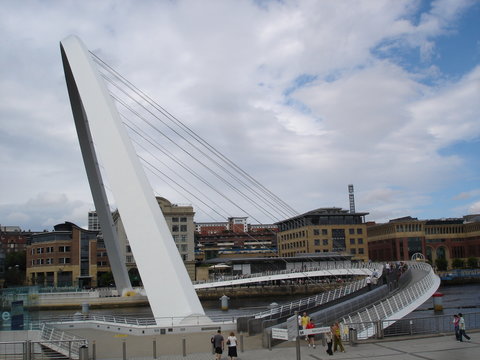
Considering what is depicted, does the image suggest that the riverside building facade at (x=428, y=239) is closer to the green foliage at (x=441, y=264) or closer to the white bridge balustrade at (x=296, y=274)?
the green foliage at (x=441, y=264)

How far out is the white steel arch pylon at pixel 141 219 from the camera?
1703 centimetres

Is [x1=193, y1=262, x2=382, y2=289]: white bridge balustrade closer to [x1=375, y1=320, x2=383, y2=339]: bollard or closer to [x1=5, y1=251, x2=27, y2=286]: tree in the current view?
[x1=5, y1=251, x2=27, y2=286]: tree

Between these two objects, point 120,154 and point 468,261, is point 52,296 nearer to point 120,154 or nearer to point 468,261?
point 120,154

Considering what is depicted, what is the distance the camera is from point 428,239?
91.6 m

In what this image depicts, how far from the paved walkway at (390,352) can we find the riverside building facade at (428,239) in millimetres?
75256

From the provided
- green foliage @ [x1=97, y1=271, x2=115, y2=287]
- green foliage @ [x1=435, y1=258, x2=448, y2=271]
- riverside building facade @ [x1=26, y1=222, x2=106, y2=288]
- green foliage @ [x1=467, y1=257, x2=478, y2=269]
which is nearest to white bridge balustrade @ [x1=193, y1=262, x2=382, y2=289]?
green foliage @ [x1=97, y1=271, x2=115, y2=287]

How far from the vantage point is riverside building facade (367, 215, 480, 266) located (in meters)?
86.9

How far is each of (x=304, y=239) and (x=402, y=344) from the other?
2774 inches

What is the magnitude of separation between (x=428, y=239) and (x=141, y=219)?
84225 millimetres

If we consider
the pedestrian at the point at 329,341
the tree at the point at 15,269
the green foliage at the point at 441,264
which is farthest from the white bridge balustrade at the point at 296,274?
the pedestrian at the point at 329,341

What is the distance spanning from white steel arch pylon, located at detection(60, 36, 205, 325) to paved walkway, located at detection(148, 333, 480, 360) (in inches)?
132

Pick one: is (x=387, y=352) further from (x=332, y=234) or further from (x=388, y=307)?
(x=332, y=234)

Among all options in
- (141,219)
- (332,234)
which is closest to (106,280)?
(332,234)

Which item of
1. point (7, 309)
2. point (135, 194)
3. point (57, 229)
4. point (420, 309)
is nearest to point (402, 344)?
point (135, 194)
